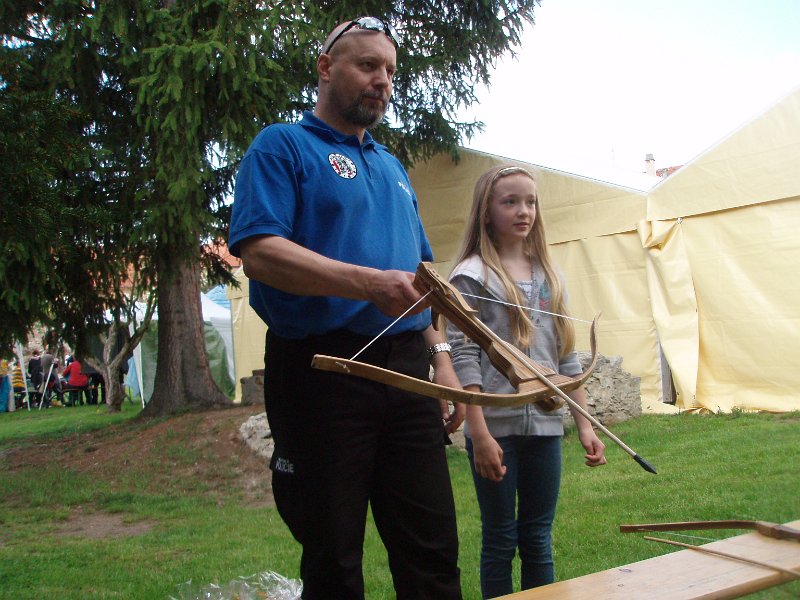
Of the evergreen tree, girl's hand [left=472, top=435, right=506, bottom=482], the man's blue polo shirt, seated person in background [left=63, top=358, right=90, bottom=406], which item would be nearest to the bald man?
the man's blue polo shirt

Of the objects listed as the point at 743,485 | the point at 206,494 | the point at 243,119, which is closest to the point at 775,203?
the point at 743,485

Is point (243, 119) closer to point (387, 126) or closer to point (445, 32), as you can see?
point (387, 126)

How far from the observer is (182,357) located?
1021cm

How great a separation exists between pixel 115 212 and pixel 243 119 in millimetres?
1658

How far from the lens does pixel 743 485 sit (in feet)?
16.7

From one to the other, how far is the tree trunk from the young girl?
783cm

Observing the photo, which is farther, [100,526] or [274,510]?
[274,510]

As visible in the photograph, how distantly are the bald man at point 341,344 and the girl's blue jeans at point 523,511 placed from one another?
48cm

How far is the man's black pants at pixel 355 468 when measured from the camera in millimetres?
1945

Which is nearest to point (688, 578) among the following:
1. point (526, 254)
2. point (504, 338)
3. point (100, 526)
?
point (504, 338)

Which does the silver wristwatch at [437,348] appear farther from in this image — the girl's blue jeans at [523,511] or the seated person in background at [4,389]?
the seated person in background at [4,389]

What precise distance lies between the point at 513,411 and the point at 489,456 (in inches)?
8.0

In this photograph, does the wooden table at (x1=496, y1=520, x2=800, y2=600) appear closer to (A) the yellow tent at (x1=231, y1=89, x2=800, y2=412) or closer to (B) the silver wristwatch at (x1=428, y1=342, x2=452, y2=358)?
(B) the silver wristwatch at (x1=428, y1=342, x2=452, y2=358)

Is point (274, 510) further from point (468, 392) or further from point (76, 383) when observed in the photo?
point (76, 383)
